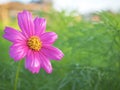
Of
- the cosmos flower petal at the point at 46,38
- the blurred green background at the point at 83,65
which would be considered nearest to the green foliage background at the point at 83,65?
the blurred green background at the point at 83,65

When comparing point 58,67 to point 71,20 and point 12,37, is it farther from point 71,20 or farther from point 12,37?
point 71,20

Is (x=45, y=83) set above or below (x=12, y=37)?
below

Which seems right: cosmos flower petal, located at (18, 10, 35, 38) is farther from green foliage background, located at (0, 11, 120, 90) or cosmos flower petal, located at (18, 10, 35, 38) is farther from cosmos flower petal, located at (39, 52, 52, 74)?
green foliage background, located at (0, 11, 120, 90)

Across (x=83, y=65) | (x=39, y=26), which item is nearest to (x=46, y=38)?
(x=39, y=26)

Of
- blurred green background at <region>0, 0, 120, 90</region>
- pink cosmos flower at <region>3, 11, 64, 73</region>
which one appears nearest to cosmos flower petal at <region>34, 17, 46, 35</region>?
pink cosmos flower at <region>3, 11, 64, 73</region>

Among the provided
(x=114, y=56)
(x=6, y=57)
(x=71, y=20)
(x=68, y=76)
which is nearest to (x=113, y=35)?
(x=114, y=56)

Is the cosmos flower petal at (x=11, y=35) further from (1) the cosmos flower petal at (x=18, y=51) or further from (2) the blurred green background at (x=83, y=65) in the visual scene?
(2) the blurred green background at (x=83, y=65)
